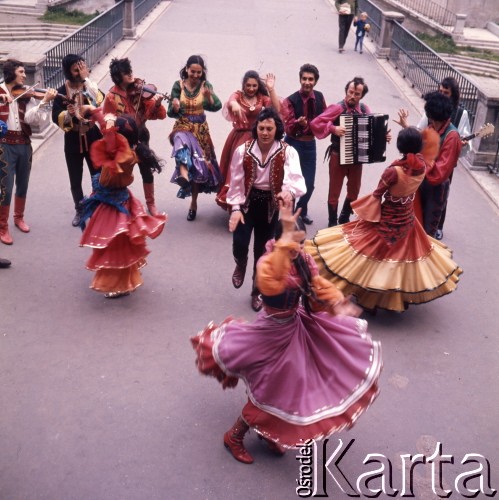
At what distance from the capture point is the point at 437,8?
2995cm

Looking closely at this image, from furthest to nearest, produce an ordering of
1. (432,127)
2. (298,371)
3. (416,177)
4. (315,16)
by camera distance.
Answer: (315,16)
(432,127)
(416,177)
(298,371)

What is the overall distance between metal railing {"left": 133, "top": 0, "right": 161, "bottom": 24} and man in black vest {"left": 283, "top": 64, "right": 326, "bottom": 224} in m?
12.5

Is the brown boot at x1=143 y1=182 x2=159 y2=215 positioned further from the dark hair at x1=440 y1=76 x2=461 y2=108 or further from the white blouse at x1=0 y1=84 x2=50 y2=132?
the dark hair at x1=440 y1=76 x2=461 y2=108

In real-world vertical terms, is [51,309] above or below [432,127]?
below

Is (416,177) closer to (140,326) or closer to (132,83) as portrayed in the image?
(140,326)

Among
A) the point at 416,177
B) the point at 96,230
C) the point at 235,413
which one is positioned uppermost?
the point at 416,177

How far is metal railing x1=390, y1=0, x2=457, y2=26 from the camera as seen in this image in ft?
97.5

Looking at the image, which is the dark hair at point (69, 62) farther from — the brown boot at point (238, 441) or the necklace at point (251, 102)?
the brown boot at point (238, 441)

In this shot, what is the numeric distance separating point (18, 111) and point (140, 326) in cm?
262

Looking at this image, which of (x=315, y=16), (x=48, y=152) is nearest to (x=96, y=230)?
(x=48, y=152)

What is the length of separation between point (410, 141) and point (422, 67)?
983 cm

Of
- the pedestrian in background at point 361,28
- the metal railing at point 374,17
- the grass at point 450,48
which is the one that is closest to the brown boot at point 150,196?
the pedestrian in background at point 361,28

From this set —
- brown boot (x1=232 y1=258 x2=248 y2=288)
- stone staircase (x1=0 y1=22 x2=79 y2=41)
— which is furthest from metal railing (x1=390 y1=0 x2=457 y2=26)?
brown boot (x1=232 y1=258 x2=248 y2=288)

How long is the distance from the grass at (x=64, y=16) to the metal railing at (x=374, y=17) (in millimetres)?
10072
